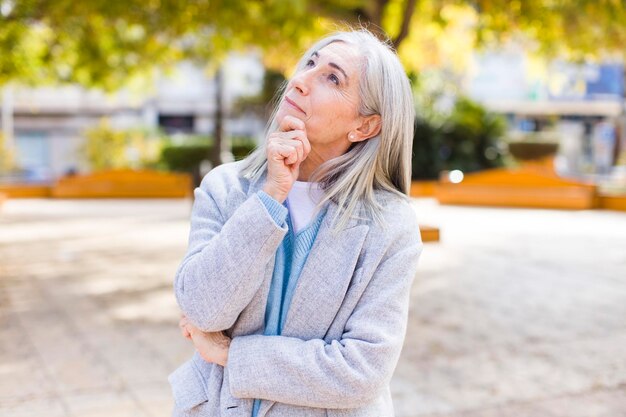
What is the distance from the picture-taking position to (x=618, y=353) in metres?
5.38

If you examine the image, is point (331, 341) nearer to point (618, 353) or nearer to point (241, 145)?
point (618, 353)

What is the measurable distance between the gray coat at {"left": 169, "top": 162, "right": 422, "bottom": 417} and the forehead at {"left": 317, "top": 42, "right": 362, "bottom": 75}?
34cm

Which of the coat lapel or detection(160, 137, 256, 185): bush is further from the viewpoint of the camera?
detection(160, 137, 256, 185): bush

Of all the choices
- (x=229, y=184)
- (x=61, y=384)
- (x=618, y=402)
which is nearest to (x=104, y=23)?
(x=61, y=384)

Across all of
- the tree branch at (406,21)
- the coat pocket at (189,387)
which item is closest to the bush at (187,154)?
the tree branch at (406,21)

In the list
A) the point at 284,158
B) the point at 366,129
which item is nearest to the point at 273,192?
the point at 284,158

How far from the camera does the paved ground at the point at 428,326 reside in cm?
442

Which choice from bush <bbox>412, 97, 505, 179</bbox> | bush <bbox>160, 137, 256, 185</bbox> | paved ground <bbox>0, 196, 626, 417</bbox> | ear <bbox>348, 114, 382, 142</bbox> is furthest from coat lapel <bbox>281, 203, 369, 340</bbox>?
bush <bbox>160, 137, 256, 185</bbox>

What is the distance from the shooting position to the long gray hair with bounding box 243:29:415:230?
1859mm

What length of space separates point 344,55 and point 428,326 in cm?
438

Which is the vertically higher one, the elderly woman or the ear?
the ear

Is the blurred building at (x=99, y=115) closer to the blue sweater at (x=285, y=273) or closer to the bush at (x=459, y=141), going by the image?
the bush at (x=459, y=141)

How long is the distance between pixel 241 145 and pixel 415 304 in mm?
16105

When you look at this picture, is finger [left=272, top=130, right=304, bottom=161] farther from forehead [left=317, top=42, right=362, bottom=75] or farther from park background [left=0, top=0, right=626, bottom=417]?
park background [left=0, top=0, right=626, bottom=417]
